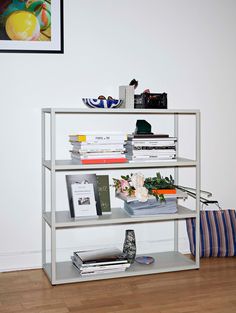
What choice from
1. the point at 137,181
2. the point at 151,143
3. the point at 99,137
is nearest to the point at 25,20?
the point at 99,137

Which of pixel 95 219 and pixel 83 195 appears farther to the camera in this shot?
pixel 83 195

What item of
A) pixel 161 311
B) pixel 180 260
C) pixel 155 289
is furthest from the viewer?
pixel 180 260

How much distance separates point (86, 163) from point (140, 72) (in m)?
0.82

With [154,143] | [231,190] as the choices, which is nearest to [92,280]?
[154,143]

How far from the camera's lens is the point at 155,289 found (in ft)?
9.80

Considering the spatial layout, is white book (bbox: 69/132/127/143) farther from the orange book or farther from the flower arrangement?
the orange book

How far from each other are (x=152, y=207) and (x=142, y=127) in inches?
20.1

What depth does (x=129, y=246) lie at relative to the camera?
332 centimetres

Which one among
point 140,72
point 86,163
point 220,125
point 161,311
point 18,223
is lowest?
point 161,311

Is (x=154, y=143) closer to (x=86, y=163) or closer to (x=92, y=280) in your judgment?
(x=86, y=163)

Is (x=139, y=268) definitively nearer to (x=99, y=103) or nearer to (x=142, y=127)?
(x=142, y=127)

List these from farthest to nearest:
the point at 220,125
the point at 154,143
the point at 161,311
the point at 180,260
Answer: the point at 220,125
the point at 180,260
the point at 154,143
the point at 161,311

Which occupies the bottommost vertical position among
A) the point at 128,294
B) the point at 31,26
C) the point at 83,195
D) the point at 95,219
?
the point at 128,294

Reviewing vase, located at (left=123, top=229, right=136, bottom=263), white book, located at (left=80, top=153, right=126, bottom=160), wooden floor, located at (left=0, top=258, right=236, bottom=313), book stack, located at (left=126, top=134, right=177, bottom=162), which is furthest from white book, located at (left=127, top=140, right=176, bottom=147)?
wooden floor, located at (left=0, top=258, right=236, bottom=313)
